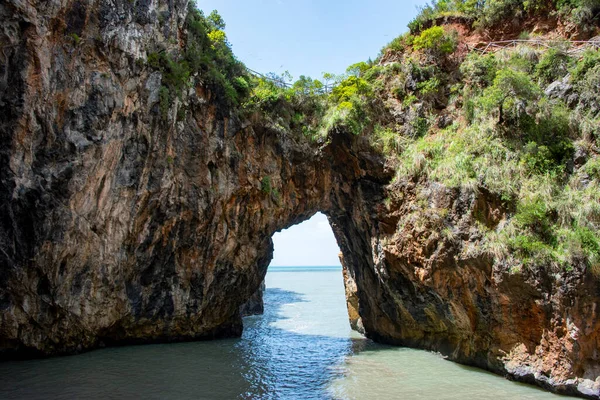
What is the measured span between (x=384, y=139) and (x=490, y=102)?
418cm

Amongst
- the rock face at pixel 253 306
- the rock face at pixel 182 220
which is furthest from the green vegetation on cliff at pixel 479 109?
the rock face at pixel 253 306

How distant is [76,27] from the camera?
10.7 metres

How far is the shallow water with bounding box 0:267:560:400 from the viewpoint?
934cm

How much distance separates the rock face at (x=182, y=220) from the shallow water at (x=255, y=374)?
3.52 feet

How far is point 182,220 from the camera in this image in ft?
47.6

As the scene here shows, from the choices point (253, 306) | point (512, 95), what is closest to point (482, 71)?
point (512, 95)

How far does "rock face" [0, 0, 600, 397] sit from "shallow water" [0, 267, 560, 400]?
1.07 m

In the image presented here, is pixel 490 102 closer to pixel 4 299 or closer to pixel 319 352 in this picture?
pixel 319 352

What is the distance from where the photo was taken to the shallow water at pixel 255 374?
934 cm

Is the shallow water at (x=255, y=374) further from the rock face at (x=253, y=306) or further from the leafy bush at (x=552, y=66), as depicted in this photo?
the leafy bush at (x=552, y=66)

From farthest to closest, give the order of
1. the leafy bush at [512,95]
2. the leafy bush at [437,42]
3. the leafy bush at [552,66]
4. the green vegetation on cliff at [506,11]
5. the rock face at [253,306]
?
1. the rock face at [253,306]
2. the leafy bush at [437,42]
3. the green vegetation on cliff at [506,11]
4. the leafy bush at [552,66]
5. the leafy bush at [512,95]

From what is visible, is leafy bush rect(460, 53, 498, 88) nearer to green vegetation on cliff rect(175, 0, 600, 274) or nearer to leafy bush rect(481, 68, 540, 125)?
green vegetation on cliff rect(175, 0, 600, 274)

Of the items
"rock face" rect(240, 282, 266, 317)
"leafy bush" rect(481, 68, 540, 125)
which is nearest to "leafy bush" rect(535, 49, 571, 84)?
"leafy bush" rect(481, 68, 540, 125)

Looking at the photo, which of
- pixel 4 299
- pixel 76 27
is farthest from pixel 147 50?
pixel 4 299
